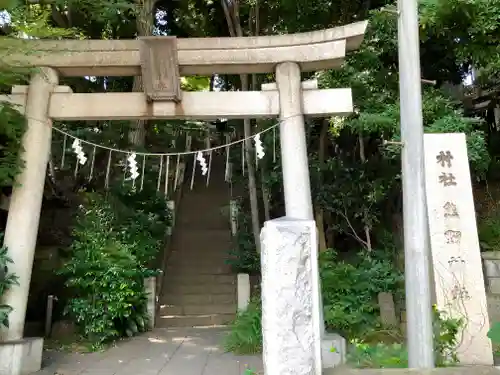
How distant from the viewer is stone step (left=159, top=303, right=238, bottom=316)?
32.9 ft

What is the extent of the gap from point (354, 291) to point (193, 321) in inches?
147

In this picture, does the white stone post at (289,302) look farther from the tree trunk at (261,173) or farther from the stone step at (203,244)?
the stone step at (203,244)

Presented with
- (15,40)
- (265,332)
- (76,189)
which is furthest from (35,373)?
(76,189)

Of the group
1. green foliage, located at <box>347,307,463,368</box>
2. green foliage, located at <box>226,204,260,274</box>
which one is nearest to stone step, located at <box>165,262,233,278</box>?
green foliage, located at <box>226,204,260,274</box>

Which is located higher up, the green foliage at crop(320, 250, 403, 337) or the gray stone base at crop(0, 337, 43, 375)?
the green foliage at crop(320, 250, 403, 337)

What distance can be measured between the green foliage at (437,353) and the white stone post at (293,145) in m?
2.01

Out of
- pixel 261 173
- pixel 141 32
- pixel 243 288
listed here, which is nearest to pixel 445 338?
pixel 243 288

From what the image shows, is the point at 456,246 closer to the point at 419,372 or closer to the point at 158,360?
the point at 419,372

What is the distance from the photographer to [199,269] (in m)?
11.6

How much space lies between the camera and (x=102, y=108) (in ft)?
21.9

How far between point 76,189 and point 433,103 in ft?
31.8

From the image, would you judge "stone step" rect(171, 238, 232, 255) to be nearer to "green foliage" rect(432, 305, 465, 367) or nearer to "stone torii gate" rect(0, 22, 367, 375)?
"stone torii gate" rect(0, 22, 367, 375)

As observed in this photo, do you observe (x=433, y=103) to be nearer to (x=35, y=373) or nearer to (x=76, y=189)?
(x=35, y=373)

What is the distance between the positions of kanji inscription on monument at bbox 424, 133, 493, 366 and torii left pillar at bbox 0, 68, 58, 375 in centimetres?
557
